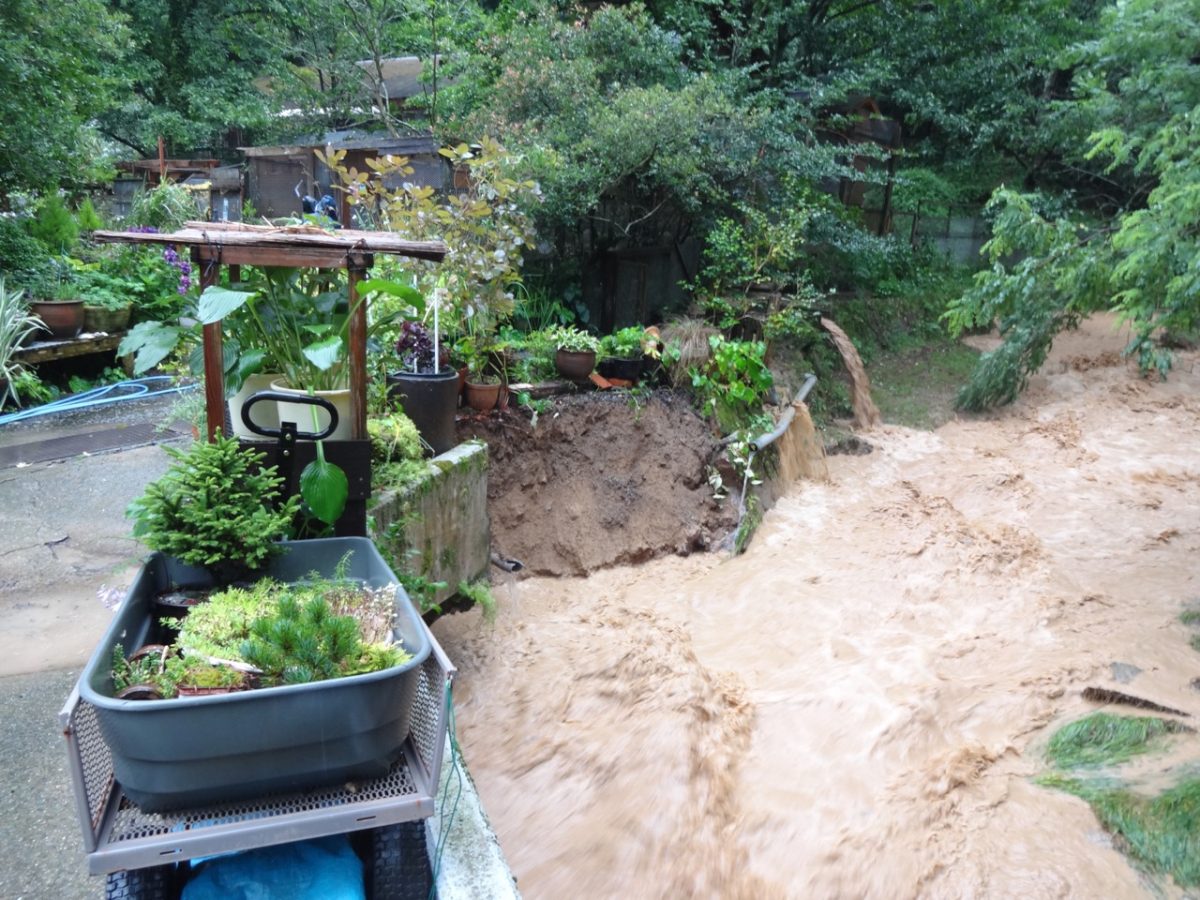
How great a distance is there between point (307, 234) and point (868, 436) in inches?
309

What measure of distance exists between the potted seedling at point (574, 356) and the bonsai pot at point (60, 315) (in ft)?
14.0

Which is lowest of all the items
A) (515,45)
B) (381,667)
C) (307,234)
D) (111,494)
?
(111,494)

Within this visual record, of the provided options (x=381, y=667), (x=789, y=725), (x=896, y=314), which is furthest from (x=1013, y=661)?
(x=896, y=314)

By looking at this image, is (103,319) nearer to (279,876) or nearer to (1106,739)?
(279,876)

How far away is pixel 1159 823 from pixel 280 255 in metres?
4.22

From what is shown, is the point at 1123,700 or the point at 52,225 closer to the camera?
the point at 1123,700

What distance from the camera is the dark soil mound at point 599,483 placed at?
6.43m

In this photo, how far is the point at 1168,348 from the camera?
11672 mm

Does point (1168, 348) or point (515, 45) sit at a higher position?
point (515, 45)

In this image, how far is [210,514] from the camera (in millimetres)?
2688

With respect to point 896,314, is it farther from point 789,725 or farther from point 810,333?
point 789,725

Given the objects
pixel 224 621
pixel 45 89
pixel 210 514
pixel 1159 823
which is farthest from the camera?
pixel 45 89

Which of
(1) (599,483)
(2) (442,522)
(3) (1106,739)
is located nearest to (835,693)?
(3) (1106,739)

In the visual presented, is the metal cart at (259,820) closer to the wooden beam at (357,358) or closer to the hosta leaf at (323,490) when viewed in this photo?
the hosta leaf at (323,490)
